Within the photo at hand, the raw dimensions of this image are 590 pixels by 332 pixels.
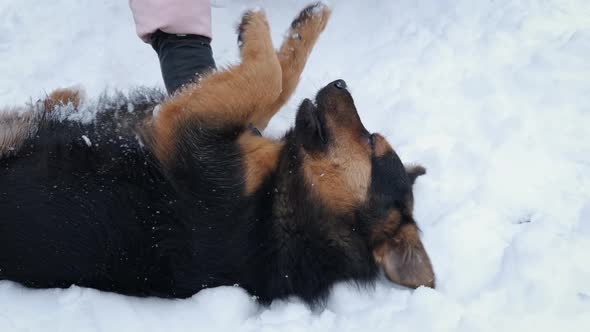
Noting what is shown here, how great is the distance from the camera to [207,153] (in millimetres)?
2795

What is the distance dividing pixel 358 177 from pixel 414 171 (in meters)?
0.60

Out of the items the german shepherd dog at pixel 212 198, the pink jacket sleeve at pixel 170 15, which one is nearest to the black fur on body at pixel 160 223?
the german shepherd dog at pixel 212 198

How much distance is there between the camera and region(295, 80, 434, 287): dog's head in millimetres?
2986

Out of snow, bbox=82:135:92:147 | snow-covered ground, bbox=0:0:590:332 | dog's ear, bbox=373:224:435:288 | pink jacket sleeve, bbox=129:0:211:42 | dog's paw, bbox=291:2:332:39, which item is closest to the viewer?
snow-covered ground, bbox=0:0:590:332

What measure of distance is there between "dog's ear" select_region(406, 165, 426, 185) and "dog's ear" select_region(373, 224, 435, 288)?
43 centimetres

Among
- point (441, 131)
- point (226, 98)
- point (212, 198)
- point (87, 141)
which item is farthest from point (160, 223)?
point (441, 131)

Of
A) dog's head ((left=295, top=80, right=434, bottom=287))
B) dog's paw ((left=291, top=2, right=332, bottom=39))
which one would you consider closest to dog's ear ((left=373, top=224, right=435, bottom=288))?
dog's head ((left=295, top=80, right=434, bottom=287))

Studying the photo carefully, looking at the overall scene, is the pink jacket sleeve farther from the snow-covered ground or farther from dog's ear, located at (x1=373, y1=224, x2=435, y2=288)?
dog's ear, located at (x1=373, y1=224, x2=435, y2=288)

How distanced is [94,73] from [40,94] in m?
0.48

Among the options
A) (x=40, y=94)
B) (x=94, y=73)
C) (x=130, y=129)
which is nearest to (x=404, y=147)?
(x=130, y=129)

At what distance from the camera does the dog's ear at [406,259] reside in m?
2.76

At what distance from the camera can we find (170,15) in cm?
328

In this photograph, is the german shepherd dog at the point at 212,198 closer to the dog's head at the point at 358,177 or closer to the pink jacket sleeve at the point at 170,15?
the dog's head at the point at 358,177

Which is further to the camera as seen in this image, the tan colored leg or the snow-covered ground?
the tan colored leg
